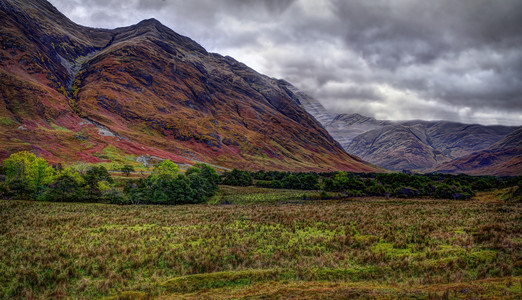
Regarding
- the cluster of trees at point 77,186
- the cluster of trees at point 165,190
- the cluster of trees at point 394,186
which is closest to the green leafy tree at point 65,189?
the cluster of trees at point 77,186

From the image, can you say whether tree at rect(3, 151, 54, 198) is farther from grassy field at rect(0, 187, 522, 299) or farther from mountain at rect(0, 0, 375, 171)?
mountain at rect(0, 0, 375, 171)

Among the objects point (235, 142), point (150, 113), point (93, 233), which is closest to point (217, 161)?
point (235, 142)

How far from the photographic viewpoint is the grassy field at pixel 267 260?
440 inches

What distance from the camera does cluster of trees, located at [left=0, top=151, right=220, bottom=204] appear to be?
156ft

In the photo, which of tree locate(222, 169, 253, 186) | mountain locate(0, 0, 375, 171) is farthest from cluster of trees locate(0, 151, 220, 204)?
mountain locate(0, 0, 375, 171)

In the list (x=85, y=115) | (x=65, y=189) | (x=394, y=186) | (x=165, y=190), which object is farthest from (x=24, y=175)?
(x=85, y=115)

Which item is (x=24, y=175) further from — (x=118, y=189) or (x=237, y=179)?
(x=237, y=179)

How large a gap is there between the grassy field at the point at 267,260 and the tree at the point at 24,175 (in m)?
29.2

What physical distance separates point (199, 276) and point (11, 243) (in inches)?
660

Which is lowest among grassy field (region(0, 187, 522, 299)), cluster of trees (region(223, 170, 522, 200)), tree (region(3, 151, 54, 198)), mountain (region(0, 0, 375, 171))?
cluster of trees (region(223, 170, 522, 200))

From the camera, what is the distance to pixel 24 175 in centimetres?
4819

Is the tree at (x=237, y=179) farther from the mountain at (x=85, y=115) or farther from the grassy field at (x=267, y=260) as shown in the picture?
the grassy field at (x=267, y=260)

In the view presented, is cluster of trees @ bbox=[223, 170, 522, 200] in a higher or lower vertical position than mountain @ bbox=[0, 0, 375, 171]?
lower

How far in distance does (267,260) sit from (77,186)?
49.1 m
